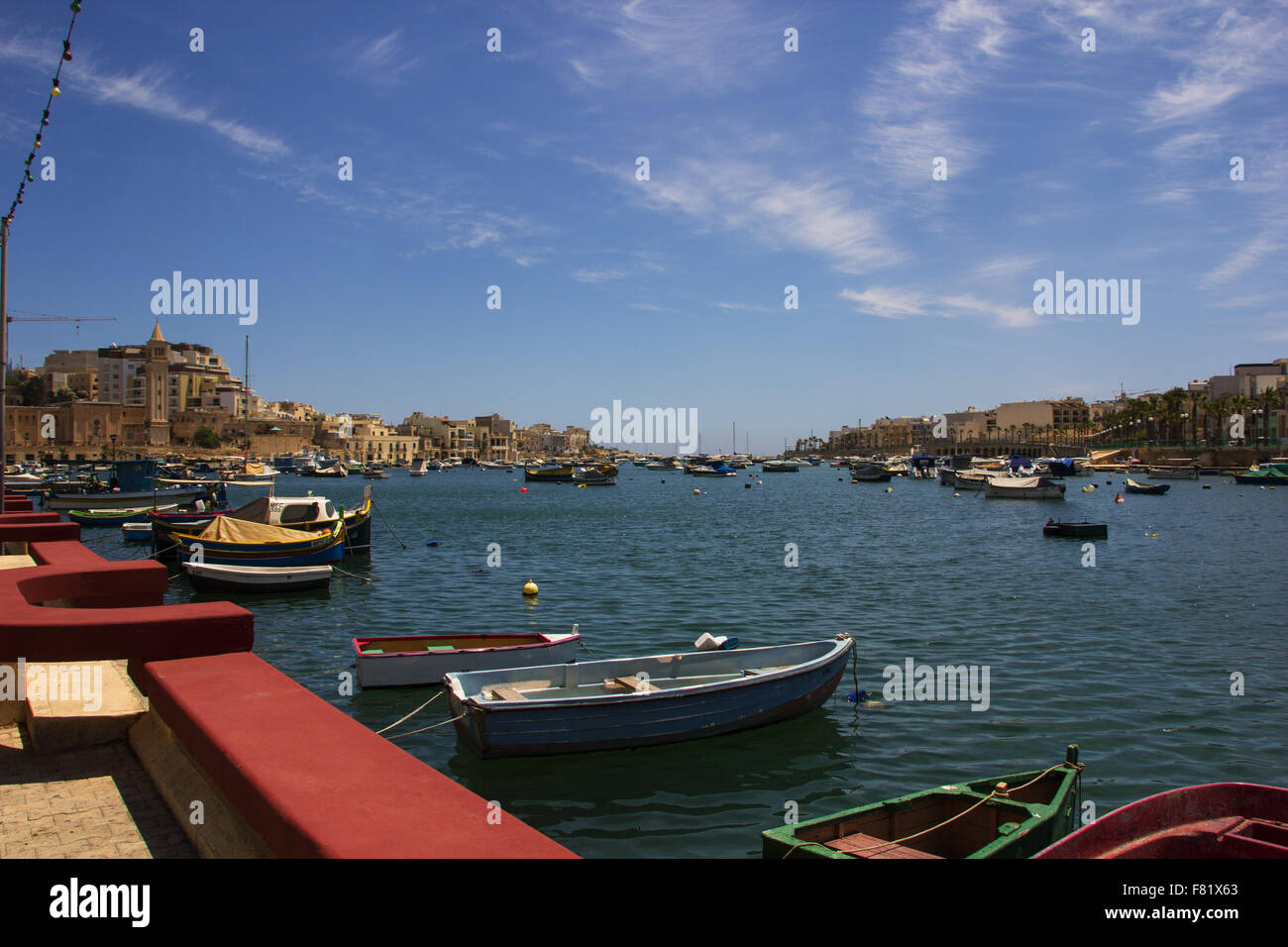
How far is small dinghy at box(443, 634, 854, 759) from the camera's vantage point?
1205 cm

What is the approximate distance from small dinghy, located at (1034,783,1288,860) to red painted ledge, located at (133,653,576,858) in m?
4.78

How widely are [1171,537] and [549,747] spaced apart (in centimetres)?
4642

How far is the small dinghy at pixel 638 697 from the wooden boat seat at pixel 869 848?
15.6ft

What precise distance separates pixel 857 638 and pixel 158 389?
634 feet

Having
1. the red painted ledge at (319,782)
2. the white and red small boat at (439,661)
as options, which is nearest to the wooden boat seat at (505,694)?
the white and red small boat at (439,661)

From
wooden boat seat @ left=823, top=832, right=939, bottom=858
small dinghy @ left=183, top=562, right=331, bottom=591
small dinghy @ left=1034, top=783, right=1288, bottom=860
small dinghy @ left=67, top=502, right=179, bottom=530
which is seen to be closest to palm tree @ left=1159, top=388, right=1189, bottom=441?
small dinghy @ left=67, top=502, right=179, bottom=530

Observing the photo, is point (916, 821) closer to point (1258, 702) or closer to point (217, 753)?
point (217, 753)

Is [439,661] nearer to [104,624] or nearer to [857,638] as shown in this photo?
[104,624]

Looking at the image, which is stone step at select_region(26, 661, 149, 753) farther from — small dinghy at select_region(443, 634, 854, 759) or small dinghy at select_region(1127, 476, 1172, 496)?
small dinghy at select_region(1127, 476, 1172, 496)

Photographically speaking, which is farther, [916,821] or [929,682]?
[929,682]

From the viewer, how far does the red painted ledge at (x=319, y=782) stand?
3.55m
